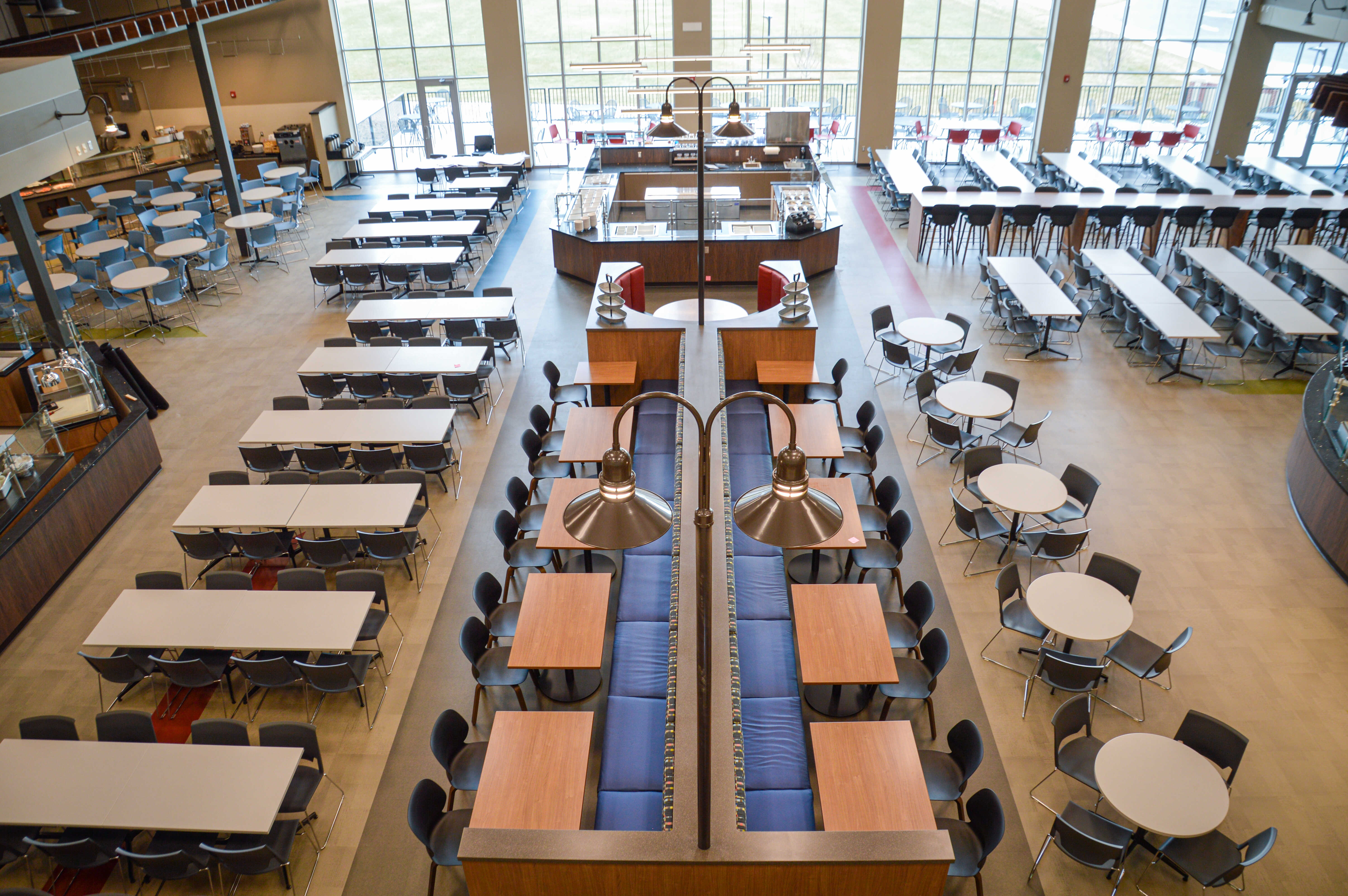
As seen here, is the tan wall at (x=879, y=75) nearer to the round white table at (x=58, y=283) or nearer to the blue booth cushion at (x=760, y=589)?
the blue booth cushion at (x=760, y=589)

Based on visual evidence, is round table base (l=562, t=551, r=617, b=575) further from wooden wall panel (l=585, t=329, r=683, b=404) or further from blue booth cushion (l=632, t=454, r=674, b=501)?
wooden wall panel (l=585, t=329, r=683, b=404)

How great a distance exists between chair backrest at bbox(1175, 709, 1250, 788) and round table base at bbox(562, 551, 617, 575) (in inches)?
163

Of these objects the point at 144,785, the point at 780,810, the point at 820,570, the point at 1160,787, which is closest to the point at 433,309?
the point at 820,570

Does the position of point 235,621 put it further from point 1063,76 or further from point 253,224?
point 1063,76

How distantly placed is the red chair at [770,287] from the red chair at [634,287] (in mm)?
1523

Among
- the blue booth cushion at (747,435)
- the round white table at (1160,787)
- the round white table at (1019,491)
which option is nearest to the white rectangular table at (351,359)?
the blue booth cushion at (747,435)

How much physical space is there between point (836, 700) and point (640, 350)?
4451 mm

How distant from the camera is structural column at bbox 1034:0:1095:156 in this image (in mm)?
17438

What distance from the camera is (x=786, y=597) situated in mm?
6223

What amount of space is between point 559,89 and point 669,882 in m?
18.7

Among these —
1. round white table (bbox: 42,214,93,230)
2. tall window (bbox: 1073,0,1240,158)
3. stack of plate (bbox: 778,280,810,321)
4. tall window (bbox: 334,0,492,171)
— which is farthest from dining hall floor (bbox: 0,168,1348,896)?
tall window (bbox: 1073,0,1240,158)

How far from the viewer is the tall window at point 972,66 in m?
18.0

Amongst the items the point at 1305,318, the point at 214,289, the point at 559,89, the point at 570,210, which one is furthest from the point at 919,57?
the point at 214,289

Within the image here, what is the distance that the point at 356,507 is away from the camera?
696cm
